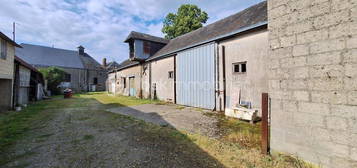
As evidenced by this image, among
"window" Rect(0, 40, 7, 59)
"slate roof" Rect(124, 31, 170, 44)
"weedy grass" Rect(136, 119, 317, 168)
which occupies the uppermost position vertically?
"slate roof" Rect(124, 31, 170, 44)

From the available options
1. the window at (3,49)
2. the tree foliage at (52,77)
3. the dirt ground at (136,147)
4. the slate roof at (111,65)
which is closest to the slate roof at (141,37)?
the window at (3,49)

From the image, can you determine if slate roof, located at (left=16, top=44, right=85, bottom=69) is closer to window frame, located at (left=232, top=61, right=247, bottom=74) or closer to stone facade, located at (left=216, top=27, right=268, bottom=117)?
stone facade, located at (left=216, top=27, right=268, bottom=117)

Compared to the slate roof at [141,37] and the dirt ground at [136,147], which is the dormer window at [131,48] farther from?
the dirt ground at [136,147]

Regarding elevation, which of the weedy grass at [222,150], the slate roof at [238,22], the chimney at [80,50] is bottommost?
the weedy grass at [222,150]

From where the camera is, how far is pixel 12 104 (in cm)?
831

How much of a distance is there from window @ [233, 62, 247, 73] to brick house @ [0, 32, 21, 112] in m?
10.8

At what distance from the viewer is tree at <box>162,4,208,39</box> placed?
70.9 ft

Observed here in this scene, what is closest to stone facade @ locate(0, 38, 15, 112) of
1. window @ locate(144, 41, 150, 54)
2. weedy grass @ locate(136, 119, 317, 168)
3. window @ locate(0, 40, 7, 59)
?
window @ locate(0, 40, 7, 59)

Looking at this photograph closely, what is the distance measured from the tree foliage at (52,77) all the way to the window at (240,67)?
75.9 feet

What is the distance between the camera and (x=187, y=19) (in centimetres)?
2148

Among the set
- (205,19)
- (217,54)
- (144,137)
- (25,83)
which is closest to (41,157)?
(144,137)

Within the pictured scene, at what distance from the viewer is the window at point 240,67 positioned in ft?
21.4

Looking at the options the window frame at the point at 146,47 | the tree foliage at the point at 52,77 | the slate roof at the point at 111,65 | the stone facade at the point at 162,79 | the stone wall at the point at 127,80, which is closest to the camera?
the stone facade at the point at 162,79

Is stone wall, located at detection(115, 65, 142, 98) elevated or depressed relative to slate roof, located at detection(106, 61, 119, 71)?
depressed
